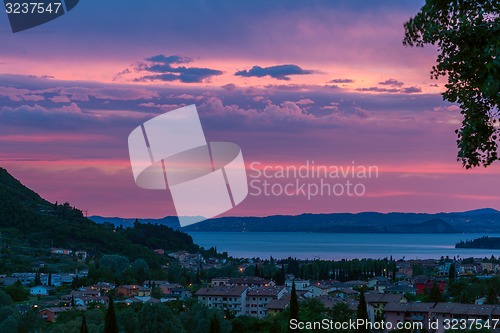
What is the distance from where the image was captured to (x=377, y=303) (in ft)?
117

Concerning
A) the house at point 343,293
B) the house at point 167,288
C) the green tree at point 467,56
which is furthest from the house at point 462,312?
the green tree at point 467,56

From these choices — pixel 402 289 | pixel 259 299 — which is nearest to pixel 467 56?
pixel 259 299

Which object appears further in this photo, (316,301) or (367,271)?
(367,271)

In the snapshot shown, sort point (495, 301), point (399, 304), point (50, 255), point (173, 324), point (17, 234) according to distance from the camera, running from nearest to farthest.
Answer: point (173, 324)
point (399, 304)
point (495, 301)
point (50, 255)
point (17, 234)

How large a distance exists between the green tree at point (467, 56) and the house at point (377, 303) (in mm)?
28993

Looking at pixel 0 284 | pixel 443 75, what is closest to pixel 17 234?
pixel 0 284

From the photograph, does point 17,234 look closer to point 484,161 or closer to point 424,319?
point 424,319

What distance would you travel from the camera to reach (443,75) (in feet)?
16.8

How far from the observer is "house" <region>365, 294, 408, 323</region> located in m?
33.6

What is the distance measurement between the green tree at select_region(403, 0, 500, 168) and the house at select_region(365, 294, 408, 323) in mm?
28993

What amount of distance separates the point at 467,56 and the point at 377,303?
32.0m

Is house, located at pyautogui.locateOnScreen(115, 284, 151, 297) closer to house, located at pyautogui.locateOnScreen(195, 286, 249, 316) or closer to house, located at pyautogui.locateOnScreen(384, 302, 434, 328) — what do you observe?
house, located at pyautogui.locateOnScreen(195, 286, 249, 316)

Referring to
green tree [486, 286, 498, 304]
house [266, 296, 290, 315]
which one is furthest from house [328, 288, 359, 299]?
green tree [486, 286, 498, 304]

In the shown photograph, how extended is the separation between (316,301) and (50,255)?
5067cm
